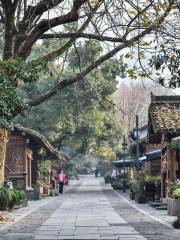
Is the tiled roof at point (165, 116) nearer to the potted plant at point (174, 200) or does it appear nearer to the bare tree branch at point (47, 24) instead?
the potted plant at point (174, 200)

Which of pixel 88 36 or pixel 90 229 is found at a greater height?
pixel 88 36

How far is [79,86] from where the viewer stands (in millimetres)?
51312

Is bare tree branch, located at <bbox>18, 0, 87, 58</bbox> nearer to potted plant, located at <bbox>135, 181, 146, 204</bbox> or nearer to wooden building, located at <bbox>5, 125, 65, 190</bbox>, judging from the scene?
potted plant, located at <bbox>135, 181, 146, 204</bbox>

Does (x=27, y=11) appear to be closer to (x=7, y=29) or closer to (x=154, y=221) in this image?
(x=7, y=29)

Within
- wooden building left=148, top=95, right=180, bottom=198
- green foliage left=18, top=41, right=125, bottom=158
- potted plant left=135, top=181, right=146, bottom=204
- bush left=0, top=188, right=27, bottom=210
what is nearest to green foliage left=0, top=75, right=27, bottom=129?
bush left=0, top=188, right=27, bottom=210

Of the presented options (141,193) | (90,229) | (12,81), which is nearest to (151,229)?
(90,229)

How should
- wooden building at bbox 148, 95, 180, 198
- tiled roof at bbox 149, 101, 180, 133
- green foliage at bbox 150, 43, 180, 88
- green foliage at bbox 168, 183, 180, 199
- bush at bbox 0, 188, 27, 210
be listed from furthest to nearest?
wooden building at bbox 148, 95, 180, 198
tiled roof at bbox 149, 101, 180, 133
bush at bbox 0, 188, 27, 210
green foliage at bbox 168, 183, 180, 199
green foliage at bbox 150, 43, 180, 88

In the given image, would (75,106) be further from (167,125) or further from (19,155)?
(167,125)

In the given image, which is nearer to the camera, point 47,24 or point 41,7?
point 41,7

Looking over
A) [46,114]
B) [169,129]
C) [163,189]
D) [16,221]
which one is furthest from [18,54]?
[46,114]

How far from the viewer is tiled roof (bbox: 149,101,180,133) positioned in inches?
1070

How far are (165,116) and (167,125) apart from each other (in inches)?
35.5

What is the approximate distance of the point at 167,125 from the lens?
27.4 metres

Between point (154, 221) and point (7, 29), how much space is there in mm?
7692
